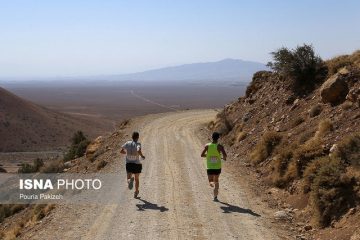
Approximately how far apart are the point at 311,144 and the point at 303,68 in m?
9.02

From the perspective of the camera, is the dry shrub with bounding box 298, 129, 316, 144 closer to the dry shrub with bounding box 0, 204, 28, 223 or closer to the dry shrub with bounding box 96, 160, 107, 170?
the dry shrub with bounding box 96, 160, 107, 170

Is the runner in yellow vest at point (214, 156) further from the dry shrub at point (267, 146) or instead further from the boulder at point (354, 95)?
the boulder at point (354, 95)

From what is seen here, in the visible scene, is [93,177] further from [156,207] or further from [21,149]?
[21,149]

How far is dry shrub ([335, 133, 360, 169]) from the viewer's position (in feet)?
38.5

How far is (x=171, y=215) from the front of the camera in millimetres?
11680

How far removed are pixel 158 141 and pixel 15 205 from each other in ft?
28.0

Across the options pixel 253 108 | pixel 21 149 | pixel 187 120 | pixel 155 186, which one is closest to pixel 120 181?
pixel 155 186

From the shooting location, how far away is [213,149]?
12844 millimetres

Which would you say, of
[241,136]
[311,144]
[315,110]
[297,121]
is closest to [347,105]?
[315,110]

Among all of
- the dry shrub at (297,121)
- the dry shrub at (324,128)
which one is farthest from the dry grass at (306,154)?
the dry shrub at (297,121)

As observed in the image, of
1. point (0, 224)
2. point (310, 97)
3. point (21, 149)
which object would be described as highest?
point (310, 97)

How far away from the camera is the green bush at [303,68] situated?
22.4 meters

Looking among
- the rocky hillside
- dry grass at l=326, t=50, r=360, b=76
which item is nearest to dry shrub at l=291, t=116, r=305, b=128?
the rocky hillside

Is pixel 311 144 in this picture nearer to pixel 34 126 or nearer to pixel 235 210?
pixel 235 210
